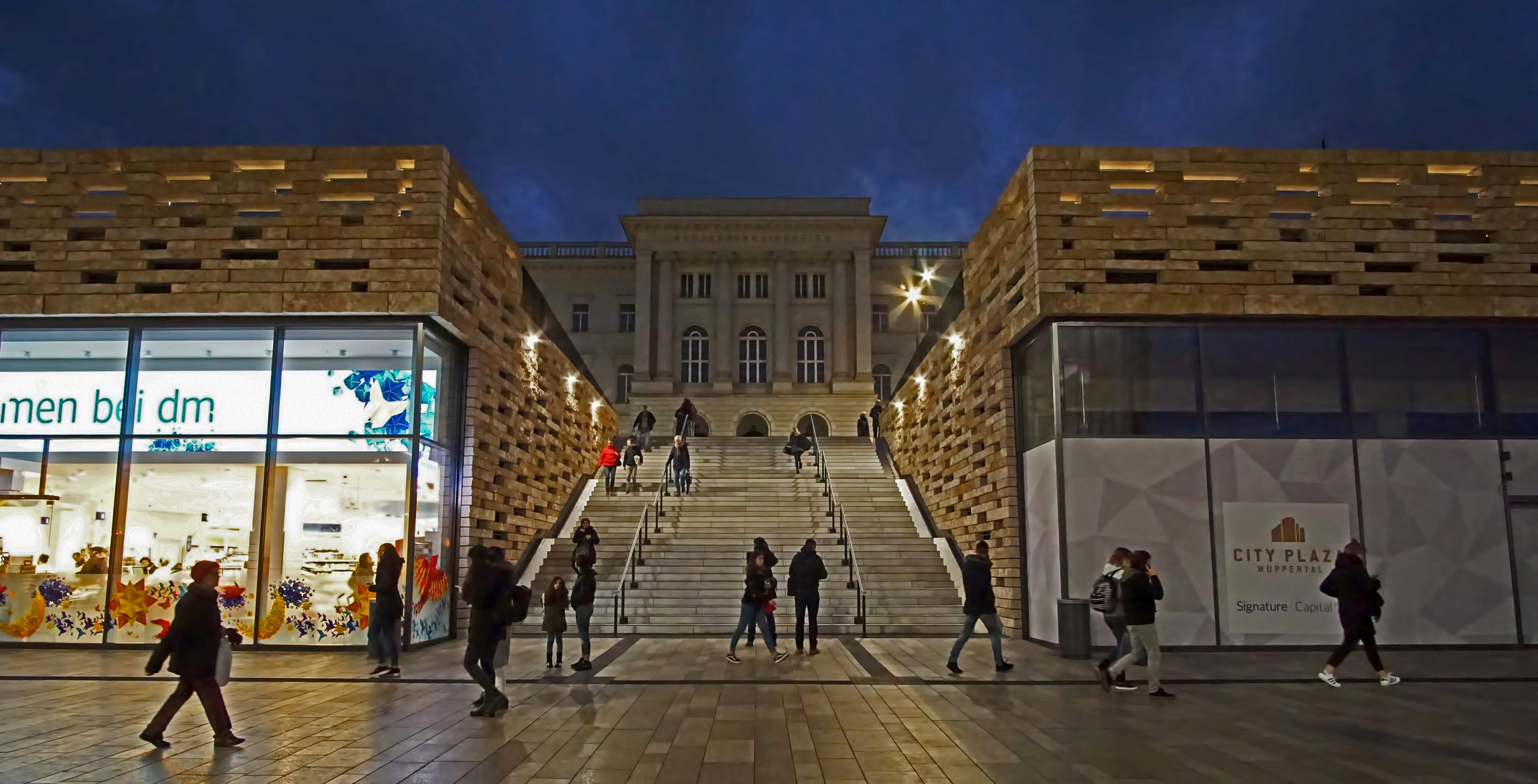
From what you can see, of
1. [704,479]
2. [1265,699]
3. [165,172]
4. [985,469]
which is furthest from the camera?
[704,479]

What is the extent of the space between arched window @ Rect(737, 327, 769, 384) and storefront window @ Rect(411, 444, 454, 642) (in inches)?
1079

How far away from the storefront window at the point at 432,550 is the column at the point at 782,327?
26.8 meters

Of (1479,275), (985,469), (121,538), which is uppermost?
(1479,275)

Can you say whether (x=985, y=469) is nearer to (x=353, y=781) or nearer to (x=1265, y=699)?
(x=1265, y=699)

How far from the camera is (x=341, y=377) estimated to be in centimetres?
1288

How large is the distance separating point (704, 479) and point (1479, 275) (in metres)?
14.9

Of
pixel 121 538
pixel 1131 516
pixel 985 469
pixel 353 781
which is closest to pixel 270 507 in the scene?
pixel 121 538

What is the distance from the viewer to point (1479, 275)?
12977 millimetres

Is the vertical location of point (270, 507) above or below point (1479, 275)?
below

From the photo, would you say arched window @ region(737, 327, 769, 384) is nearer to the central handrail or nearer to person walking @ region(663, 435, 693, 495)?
the central handrail

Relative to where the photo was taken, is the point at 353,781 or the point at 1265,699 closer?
the point at 353,781

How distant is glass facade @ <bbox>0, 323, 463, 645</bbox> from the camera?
12438 mm

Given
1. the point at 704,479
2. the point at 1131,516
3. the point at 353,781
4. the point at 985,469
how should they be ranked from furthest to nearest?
1. the point at 704,479
2. the point at 985,469
3. the point at 1131,516
4. the point at 353,781

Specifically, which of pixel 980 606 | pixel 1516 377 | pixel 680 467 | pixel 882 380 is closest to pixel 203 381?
pixel 680 467
